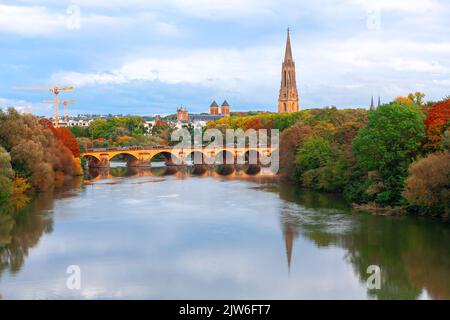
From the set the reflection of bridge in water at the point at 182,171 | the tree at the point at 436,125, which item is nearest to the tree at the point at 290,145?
the reflection of bridge in water at the point at 182,171

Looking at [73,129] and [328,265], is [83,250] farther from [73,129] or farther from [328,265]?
[73,129]

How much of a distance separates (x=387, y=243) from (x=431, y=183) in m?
3.67

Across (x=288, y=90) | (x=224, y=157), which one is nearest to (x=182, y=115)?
(x=288, y=90)

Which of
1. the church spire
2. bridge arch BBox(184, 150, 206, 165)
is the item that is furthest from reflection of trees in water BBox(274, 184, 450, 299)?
the church spire

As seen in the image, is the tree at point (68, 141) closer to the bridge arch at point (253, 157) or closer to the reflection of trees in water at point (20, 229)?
the reflection of trees in water at point (20, 229)

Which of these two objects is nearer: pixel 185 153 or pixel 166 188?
pixel 166 188

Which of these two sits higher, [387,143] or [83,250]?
[387,143]

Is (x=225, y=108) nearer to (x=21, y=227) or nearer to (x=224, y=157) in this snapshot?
(x=224, y=157)

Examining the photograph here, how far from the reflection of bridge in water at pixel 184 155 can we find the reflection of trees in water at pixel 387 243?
3590cm

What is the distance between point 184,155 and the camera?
2869 inches

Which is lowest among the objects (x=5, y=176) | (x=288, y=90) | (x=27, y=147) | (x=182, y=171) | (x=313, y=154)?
(x=182, y=171)
